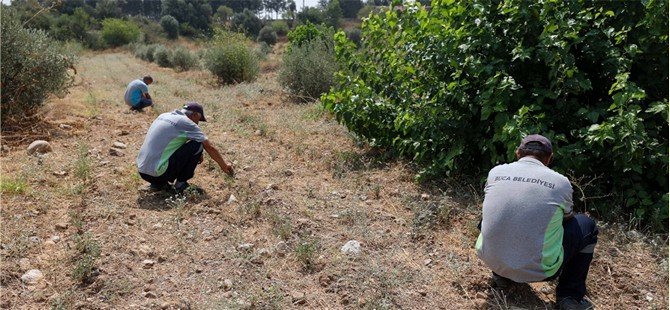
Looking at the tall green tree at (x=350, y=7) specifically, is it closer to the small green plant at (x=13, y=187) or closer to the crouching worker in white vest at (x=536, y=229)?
the small green plant at (x=13, y=187)

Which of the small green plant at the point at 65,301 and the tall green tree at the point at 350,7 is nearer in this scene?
the small green plant at the point at 65,301

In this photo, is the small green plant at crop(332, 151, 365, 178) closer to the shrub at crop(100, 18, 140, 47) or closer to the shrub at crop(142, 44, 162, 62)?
the shrub at crop(142, 44, 162, 62)

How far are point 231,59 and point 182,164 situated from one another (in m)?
9.08

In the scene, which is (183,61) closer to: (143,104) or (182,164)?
(143,104)

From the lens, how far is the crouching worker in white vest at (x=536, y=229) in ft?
8.00

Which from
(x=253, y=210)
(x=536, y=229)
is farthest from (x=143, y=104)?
(x=536, y=229)

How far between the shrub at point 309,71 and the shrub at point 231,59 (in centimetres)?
276

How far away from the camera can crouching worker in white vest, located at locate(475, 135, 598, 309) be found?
8.00 feet

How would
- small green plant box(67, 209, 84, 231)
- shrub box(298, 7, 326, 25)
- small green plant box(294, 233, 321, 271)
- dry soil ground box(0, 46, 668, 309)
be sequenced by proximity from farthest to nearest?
shrub box(298, 7, 326, 25)
small green plant box(67, 209, 84, 231)
small green plant box(294, 233, 321, 271)
dry soil ground box(0, 46, 668, 309)

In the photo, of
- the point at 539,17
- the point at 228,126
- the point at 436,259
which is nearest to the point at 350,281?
the point at 436,259

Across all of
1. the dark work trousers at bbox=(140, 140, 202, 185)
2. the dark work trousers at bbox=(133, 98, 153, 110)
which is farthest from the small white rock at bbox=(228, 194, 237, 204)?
the dark work trousers at bbox=(133, 98, 153, 110)

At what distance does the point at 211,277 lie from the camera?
2.90 m

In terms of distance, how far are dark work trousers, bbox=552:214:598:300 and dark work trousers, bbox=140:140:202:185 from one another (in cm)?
288

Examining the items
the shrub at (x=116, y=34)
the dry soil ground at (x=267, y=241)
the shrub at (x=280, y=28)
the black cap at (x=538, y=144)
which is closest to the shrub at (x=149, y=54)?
the shrub at (x=116, y=34)
